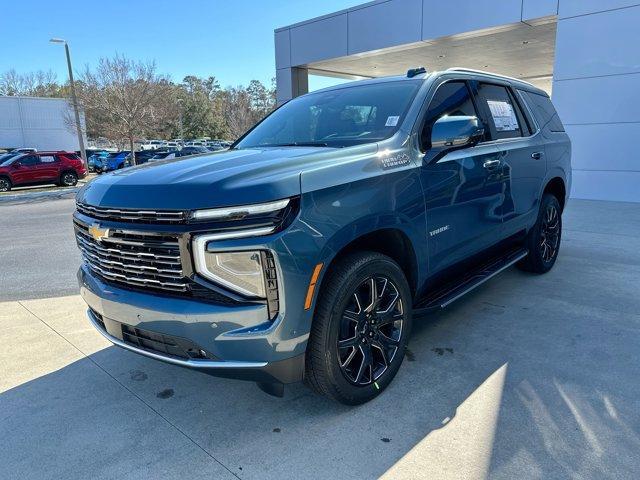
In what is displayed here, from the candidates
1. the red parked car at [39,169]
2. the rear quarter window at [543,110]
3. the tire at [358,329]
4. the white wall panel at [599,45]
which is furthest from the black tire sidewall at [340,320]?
the red parked car at [39,169]

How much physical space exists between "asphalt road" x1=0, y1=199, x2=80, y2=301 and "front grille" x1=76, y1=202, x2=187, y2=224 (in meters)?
3.22

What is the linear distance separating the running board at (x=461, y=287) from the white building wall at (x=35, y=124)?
4674 centimetres

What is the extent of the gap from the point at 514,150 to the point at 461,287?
1481 millimetres

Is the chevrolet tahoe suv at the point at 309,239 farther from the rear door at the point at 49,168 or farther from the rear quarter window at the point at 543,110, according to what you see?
the rear door at the point at 49,168

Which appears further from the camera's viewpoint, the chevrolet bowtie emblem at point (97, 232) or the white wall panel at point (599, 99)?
the white wall panel at point (599, 99)

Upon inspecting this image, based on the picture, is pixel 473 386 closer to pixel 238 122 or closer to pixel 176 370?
pixel 176 370

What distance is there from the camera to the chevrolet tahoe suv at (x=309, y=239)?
2264mm

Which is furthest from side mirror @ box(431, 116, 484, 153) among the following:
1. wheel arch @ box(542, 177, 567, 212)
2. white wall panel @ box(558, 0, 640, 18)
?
white wall panel @ box(558, 0, 640, 18)

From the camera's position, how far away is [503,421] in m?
2.68

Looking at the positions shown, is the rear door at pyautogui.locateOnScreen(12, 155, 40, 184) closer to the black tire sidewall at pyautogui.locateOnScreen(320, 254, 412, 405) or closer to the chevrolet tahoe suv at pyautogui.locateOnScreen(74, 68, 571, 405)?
the chevrolet tahoe suv at pyautogui.locateOnScreen(74, 68, 571, 405)

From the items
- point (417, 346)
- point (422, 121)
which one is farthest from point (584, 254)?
A: point (422, 121)

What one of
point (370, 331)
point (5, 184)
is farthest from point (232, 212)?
point (5, 184)

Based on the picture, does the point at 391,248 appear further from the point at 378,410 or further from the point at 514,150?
the point at 514,150

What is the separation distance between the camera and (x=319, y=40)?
17.8m
